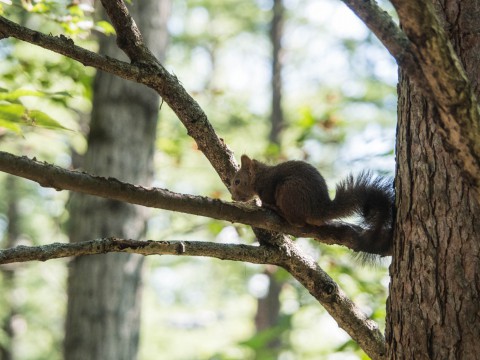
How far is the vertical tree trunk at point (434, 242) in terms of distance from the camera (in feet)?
→ 6.72

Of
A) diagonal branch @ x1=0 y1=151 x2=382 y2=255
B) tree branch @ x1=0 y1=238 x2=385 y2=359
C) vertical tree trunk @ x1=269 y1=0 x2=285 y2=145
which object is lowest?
tree branch @ x1=0 y1=238 x2=385 y2=359

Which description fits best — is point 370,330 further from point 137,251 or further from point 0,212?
point 0,212

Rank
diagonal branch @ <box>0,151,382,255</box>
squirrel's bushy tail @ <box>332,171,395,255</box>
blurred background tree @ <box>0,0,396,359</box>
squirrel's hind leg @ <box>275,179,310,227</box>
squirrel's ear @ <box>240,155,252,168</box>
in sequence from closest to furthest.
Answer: diagonal branch @ <box>0,151,382,255</box> → squirrel's bushy tail @ <box>332,171,395,255</box> → squirrel's hind leg @ <box>275,179,310,227</box> → squirrel's ear @ <box>240,155,252,168</box> → blurred background tree @ <box>0,0,396,359</box>

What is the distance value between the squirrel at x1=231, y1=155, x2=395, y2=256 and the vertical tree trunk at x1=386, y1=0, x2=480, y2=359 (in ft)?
0.65

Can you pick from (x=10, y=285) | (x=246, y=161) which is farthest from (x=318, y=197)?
(x=10, y=285)

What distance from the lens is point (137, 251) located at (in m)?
2.09

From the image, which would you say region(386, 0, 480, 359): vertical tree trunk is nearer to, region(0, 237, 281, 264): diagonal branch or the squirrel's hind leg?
region(0, 237, 281, 264): diagonal branch

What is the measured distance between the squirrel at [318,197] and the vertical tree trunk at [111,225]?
90cm

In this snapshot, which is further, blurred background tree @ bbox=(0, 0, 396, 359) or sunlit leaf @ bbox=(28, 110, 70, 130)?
blurred background tree @ bbox=(0, 0, 396, 359)

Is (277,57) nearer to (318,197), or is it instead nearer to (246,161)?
(246,161)

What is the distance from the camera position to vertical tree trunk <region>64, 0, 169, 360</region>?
4355 millimetres

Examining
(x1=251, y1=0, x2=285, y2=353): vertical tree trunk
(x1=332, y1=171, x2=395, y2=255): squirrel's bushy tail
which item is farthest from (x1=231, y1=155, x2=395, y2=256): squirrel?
(x1=251, y1=0, x2=285, y2=353): vertical tree trunk

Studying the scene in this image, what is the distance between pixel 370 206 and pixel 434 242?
1.96ft

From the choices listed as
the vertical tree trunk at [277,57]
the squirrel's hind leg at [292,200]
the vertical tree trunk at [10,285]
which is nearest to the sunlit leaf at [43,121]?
the squirrel's hind leg at [292,200]
